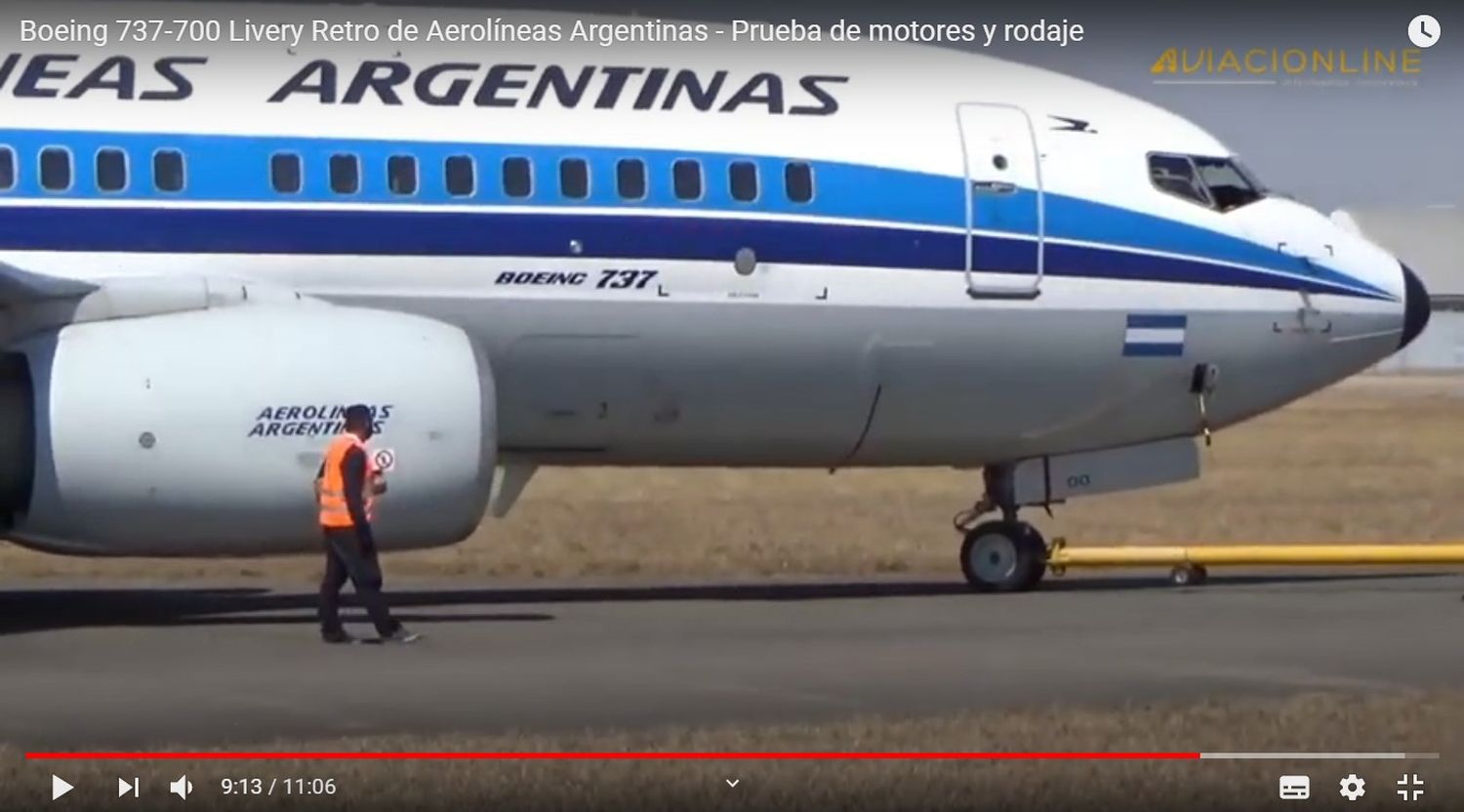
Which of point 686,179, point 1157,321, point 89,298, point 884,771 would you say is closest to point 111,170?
point 89,298

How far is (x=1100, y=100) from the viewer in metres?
22.3

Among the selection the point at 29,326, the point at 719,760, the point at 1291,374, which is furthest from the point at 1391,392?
the point at 719,760

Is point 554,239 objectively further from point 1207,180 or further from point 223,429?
point 1207,180

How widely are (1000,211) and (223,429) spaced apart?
6180 mm

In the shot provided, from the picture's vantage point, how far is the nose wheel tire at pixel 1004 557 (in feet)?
73.4

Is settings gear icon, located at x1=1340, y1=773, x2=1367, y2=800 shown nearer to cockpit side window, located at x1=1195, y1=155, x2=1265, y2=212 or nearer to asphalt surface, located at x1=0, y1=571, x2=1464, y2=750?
asphalt surface, located at x1=0, y1=571, x2=1464, y2=750

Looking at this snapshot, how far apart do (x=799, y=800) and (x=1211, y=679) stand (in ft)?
18.1

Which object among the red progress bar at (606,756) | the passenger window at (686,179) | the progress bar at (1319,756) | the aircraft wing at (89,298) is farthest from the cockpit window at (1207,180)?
the red progress bar at (606,756)

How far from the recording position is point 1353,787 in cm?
1147

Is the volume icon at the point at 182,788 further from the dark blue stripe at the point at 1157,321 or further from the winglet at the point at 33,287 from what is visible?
the dark blue stripe at the point at 1157,321

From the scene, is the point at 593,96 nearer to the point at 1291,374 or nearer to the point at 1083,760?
the point at 1291,374

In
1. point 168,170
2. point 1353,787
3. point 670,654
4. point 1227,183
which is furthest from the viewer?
point 1227,183
